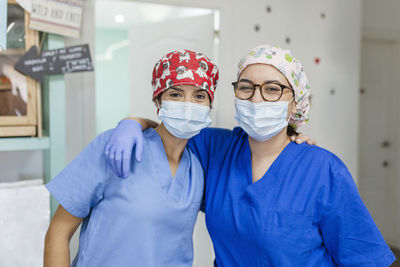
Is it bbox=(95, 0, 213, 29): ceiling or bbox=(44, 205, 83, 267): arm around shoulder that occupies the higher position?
bbox=(95, 0, 213, 29): ceiling

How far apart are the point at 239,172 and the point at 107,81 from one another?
385 centimetres

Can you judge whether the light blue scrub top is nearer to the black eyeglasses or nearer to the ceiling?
the black eyeglasses

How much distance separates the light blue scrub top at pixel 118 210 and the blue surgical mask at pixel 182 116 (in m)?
0.14

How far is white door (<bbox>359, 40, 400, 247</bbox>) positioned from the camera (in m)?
3.22

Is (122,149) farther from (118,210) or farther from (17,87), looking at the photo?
(17,87)

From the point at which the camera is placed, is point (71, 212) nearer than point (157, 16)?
Yes

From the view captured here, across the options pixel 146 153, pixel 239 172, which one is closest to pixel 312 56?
→ pixel 239 172

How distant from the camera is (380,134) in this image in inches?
130

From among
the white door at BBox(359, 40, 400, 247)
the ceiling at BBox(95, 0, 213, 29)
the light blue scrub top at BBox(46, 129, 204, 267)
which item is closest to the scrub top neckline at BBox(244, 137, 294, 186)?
the light blue scrub top at BBox(46, 129, 204, 267)

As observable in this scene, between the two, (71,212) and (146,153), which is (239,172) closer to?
(146,153)

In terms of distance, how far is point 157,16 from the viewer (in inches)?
154

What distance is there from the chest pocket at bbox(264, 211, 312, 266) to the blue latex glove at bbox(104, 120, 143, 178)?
0.41m

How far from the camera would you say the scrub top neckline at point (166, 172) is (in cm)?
102

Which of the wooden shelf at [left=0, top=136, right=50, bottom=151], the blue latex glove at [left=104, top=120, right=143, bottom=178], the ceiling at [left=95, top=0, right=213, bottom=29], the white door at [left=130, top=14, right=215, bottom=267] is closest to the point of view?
the blue latex glove at [left=104, top=120, right=143, bottom=178]
